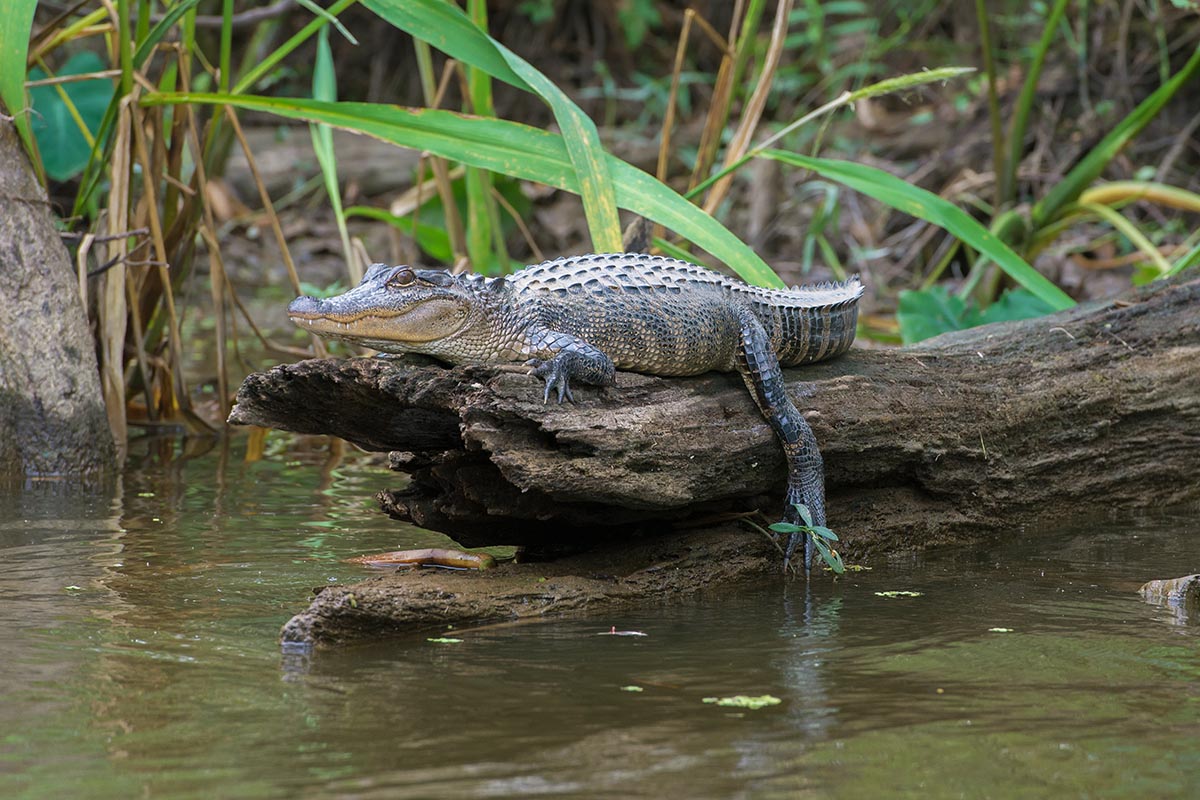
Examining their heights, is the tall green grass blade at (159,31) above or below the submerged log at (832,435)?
above

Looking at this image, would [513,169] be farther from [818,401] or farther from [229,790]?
[229,790]

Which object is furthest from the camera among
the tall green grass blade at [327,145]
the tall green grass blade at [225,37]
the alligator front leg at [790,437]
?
the tall green grass blade at [327,145]

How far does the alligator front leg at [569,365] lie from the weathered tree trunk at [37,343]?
2416 millimetres

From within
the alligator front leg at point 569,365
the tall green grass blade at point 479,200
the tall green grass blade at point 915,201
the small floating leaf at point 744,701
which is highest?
the tall green grass blade at point 479,200

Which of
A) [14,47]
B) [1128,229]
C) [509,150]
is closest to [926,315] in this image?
[1128,229]

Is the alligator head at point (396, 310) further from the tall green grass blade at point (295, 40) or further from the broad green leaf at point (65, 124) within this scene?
the broad green leaf at point (65, 124)

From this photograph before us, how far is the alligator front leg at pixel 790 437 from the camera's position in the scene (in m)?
4.18

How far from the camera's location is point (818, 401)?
4.36 meters

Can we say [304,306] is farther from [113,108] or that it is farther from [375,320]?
[113,108]

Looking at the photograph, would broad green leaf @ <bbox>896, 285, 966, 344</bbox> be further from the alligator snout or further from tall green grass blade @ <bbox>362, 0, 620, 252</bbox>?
the alligator snout

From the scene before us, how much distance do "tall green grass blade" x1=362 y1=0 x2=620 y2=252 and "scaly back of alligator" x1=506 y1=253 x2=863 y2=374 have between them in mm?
326

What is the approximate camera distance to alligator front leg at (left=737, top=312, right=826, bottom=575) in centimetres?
418

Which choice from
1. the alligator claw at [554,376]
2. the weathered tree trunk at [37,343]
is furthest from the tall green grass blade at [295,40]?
the alligator claw at [554,376]

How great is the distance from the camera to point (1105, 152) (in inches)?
310
